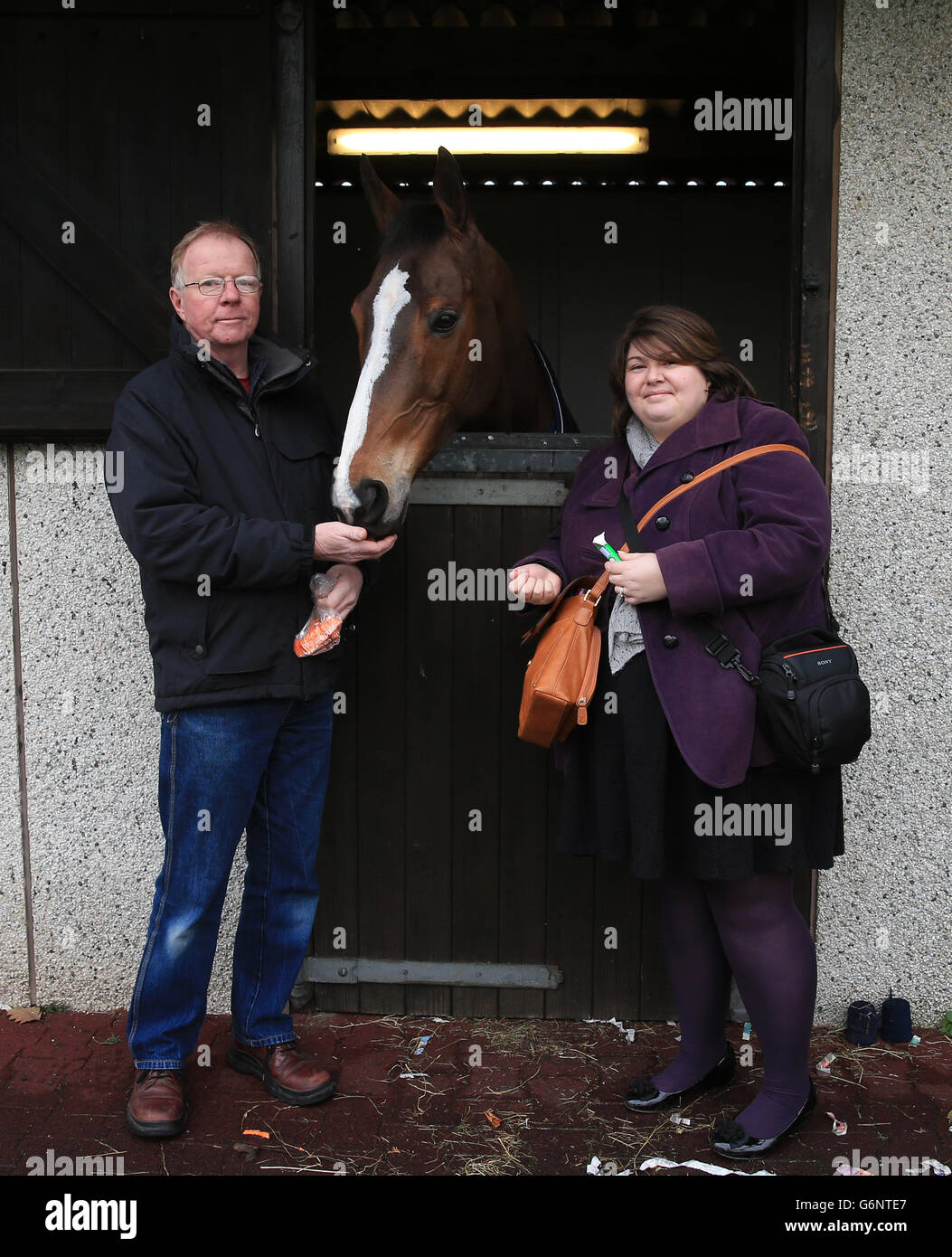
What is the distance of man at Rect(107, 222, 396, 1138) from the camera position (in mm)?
2488

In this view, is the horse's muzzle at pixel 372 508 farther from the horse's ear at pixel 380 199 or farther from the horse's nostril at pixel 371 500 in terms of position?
the horse's ear at pixel 380 199

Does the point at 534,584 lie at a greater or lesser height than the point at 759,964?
greater

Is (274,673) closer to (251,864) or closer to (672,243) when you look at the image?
(251,864)

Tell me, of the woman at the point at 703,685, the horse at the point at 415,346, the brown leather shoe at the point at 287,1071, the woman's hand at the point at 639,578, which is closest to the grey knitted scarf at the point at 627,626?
the woman at the point at 703,685

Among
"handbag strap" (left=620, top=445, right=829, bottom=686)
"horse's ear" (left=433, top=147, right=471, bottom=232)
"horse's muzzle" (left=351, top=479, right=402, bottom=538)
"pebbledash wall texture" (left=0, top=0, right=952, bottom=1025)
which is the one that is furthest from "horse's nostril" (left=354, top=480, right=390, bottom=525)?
"pebbledash wall texture" (left=0, top=0, right=952, bottom=1025)

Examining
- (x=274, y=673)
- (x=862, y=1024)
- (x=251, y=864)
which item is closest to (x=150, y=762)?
(x=251, y=864)

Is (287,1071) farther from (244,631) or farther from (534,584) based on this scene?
(534,584)

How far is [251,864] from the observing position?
2.91 metres

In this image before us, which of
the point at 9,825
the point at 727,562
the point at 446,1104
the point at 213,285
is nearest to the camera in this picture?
the point at 727,562

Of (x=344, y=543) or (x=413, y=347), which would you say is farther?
(x=413, y=347)

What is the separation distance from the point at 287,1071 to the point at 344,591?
4.04 feet

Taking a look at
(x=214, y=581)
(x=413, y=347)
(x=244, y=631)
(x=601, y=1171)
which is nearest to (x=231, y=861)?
(x=244, y=631)

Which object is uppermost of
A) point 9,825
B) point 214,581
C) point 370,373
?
point 370,373

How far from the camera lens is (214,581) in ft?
8.31
